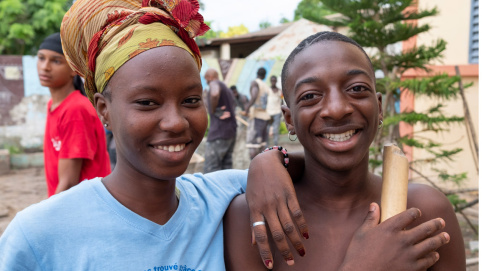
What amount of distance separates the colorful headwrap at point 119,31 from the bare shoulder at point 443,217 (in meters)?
0.94

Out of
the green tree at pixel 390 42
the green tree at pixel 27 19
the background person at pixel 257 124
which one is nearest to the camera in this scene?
the green tree at pixel 390 42

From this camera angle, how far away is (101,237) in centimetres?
138

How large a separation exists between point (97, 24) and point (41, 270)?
31.6 inches

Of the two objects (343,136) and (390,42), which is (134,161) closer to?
(343,136)

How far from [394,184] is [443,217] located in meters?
0.24

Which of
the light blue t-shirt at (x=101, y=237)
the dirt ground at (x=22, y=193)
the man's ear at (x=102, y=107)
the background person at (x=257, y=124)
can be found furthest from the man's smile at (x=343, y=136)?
the background person at (x=257, y=124)

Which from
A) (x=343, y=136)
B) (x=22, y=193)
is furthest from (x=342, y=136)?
(x=22, y=193)

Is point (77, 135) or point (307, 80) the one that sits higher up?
point (307, 80)

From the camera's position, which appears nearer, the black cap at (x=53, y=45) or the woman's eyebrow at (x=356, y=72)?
the woman's eyebrow at (x=356, y=72)

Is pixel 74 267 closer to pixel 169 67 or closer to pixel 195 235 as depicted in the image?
pixel 195 235

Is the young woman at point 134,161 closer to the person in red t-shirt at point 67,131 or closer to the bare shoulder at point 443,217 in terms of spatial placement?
the bare shoulder at point 443,217

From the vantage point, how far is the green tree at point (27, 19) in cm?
1452

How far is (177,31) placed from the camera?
5.23 feet

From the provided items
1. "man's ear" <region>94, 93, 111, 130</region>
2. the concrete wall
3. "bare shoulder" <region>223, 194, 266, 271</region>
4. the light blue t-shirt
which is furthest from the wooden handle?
the concrete wall
